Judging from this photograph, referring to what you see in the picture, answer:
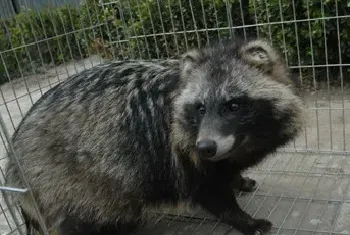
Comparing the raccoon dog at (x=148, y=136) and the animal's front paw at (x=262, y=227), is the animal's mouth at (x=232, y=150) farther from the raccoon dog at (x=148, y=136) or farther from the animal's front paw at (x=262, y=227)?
the animal's front paw at (x=262, y=227)

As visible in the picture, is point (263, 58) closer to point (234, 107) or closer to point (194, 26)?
point (234, 107)

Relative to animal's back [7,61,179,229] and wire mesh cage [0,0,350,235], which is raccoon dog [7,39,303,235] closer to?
animal's back [7,61,179,229]

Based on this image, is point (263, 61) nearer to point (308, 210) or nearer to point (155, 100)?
point (155, 100)

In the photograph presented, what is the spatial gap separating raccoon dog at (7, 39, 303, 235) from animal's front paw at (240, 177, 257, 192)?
451 millimetres

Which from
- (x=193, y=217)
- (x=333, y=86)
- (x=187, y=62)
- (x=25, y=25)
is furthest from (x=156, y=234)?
(x=25, y=25)

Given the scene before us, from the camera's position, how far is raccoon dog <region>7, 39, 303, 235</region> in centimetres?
230

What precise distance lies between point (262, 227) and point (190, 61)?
1.06m

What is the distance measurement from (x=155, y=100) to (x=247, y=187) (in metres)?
1.03

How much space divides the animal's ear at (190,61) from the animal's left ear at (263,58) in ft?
0.78

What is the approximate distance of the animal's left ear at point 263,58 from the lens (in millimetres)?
2326

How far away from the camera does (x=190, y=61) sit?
245 centimetres

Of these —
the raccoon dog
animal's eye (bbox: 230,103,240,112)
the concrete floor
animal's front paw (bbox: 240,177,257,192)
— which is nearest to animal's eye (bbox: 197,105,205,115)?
the raccoon dog

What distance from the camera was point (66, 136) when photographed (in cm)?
257

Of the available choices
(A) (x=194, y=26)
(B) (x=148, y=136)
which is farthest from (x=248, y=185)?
(A) (x=194, y=26)
